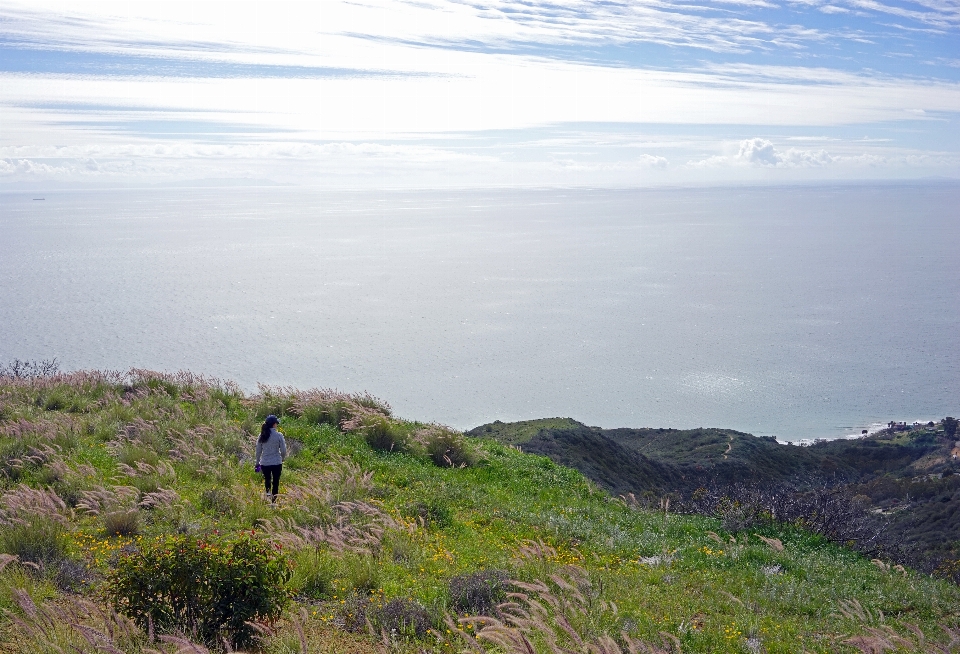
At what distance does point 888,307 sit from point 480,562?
118125 mm

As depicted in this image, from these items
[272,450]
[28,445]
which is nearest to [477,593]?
[272,450]

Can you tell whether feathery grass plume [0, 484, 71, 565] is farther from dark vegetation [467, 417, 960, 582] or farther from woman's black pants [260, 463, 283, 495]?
dark vegetation [467, 417, 960, 582]

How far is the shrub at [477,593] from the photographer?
7.25 m

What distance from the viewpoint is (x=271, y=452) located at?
11.9 meters

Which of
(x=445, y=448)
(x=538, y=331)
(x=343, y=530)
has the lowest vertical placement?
(x=538, y=331)

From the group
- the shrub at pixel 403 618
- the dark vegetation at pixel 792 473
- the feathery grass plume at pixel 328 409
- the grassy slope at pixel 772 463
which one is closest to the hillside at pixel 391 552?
the shrub at pixel 403 618

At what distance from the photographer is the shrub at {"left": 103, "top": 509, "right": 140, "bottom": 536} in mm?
9508

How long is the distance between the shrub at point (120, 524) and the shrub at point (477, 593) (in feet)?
15.4

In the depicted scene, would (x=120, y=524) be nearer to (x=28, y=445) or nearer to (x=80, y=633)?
(x=80, y=633)

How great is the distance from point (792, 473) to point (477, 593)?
158ft

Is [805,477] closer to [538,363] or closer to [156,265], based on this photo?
[538,363]

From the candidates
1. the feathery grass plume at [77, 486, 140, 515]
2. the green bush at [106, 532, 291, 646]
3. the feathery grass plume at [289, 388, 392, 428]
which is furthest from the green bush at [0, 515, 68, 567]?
the feathery grass plume at [289, 388, 392, 428]

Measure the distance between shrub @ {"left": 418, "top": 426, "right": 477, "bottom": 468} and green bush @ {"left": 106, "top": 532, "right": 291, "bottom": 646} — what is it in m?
10.3

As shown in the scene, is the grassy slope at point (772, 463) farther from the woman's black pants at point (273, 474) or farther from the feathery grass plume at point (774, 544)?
the woman's black pants at point (273, 474)
